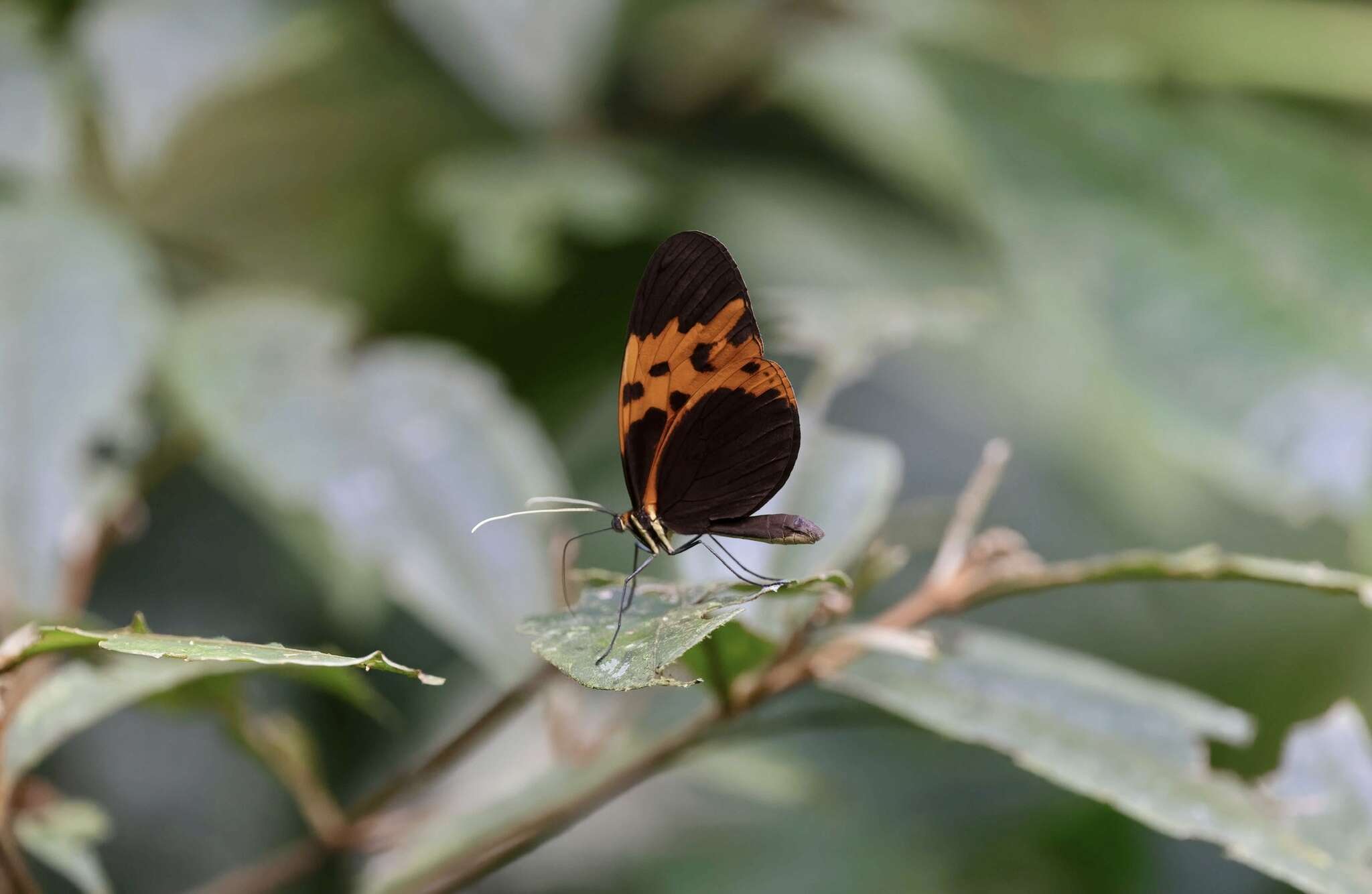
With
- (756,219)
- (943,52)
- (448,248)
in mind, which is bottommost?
(448,248)

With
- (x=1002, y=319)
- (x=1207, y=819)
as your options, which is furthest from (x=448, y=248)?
(x=1207, y=819)

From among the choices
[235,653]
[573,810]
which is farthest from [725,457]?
[235,653]

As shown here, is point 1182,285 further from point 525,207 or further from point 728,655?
point 728,655

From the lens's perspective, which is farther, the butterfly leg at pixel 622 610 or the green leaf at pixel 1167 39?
the green leaf at pixel 1167 39

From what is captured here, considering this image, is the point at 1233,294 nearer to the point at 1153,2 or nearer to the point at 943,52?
the point at 943,52

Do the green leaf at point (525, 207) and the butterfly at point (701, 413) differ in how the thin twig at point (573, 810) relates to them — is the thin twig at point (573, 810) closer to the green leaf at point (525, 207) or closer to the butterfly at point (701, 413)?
the butterfly at point (701, 413)

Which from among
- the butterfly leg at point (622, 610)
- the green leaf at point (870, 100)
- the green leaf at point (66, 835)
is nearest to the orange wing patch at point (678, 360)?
the butterfly leg at point (622, 610)
